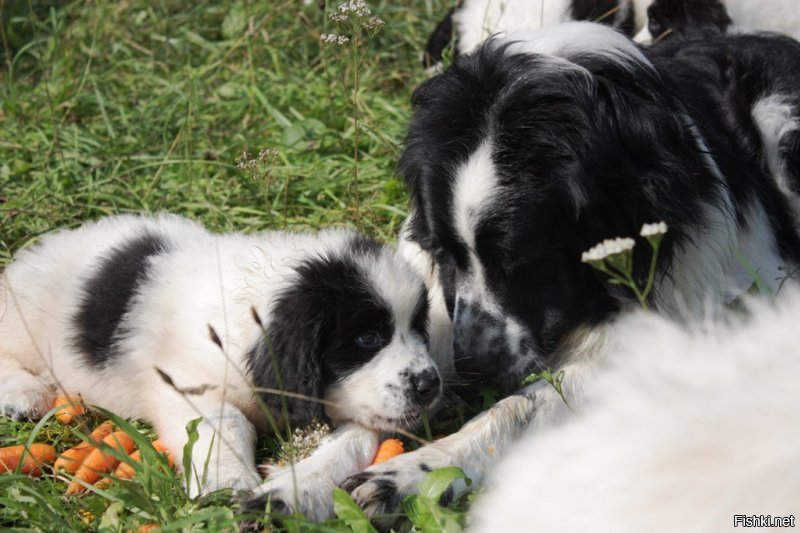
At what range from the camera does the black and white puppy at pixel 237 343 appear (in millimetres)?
2943

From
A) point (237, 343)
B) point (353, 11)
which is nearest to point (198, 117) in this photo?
point (353, 11)

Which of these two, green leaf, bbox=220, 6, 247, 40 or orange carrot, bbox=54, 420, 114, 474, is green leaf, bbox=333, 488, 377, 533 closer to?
orange carrot, bbox=54, 420, 114, 474

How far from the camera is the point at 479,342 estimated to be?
128 inches

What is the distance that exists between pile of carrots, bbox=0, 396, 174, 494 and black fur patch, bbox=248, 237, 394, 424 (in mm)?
432

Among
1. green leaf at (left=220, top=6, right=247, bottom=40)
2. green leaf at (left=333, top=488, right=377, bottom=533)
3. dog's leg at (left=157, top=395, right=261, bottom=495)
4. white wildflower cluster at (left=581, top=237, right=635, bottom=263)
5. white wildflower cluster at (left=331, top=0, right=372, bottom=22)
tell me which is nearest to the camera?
white wildflower cluster at (left=581, top=237, right=635, bottom=263)

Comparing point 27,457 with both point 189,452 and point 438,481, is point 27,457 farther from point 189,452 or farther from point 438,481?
point 438,481

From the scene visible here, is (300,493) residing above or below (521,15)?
below

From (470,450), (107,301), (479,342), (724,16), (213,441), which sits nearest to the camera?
(213,441)

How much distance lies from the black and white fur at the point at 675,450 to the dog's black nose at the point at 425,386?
2.11 feet

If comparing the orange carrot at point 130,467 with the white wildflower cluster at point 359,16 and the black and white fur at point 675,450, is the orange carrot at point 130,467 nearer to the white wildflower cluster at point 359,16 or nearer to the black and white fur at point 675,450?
the black and white fur at point 675,450

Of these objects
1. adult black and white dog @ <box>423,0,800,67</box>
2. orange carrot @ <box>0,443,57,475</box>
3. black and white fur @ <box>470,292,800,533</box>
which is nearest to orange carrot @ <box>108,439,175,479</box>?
orange carrot @ <box>0,443,57,475</box>

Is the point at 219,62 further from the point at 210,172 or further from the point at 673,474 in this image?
the point at 673,474

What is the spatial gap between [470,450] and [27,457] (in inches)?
A: 51.9

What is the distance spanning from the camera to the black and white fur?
1.90m
